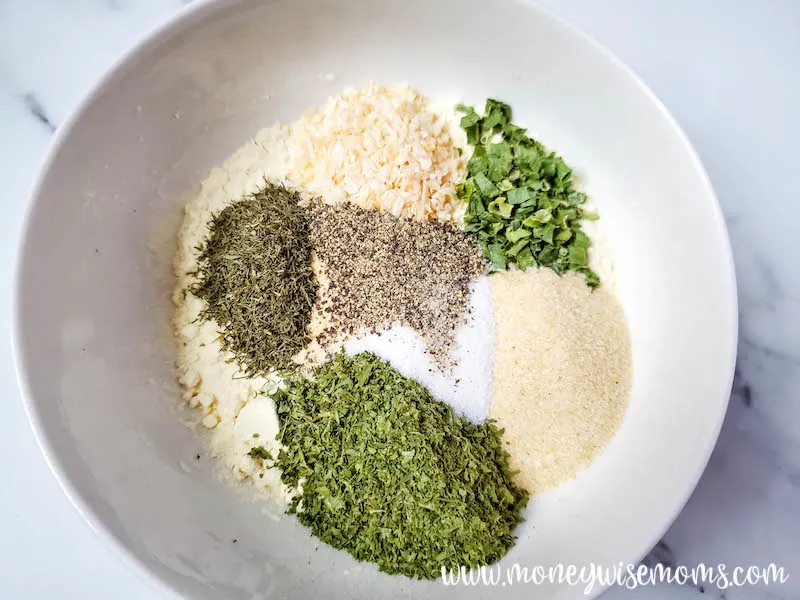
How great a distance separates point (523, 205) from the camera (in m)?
1.54

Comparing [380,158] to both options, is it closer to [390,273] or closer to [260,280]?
[390,273]

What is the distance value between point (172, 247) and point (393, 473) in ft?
2.81

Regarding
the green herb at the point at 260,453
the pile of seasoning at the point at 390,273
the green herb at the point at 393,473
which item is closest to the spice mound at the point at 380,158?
the pile of seasoning at the point at 390,273

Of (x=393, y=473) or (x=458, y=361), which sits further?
(x=458, y=361)

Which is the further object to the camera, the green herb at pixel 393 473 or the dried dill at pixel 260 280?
the dried dill at pixel 260 280

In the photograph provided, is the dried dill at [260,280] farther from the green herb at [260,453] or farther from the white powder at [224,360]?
the green herb at [260,453]

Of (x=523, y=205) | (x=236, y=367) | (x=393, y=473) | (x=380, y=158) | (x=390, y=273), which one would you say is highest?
(x=380, y=158)

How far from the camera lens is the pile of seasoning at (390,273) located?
1456 mm

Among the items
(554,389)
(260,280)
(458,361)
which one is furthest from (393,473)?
(260,280)

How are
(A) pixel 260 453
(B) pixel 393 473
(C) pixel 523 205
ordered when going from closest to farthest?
(B) pixel 393 473 < (A) pixel 260 453 < (C) pixel 523 205

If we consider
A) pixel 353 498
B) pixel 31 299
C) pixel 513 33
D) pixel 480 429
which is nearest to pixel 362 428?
pixel 353 498

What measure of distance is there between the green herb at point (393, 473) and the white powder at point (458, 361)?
0.09 feet

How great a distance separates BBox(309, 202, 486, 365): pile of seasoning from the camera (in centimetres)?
146

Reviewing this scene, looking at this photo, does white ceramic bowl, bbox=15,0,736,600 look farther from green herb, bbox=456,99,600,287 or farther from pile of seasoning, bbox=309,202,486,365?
pile of seasoning, bbox=309,202,486,365
